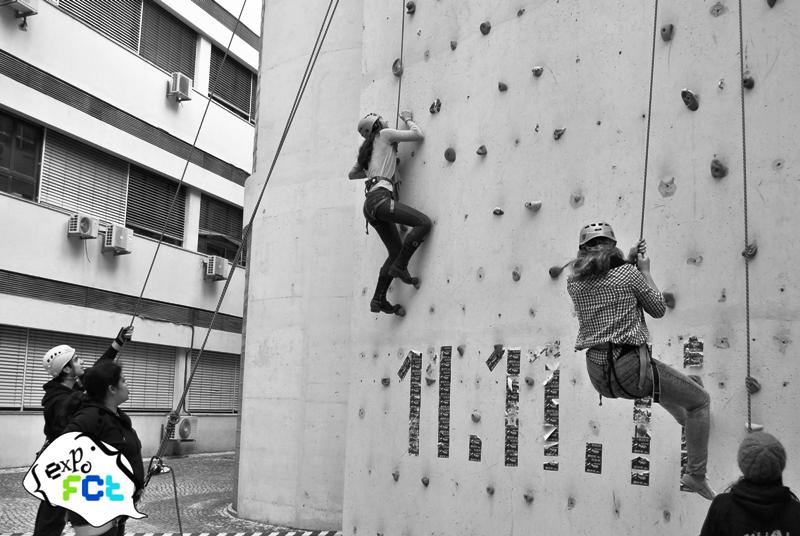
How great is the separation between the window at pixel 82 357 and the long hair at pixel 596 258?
9457 millimetres

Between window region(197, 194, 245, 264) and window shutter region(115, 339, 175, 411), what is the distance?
8.07ft

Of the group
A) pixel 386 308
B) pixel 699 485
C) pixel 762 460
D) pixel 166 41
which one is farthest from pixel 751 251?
pixel 166 41

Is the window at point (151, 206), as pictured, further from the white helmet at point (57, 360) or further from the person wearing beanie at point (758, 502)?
the person wearing beanie at point (758, 502)

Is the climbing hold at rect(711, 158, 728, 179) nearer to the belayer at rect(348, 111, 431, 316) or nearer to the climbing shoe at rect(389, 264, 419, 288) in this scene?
the belayer at rect(348, 111, 431, 316)

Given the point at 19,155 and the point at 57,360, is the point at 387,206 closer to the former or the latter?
the point at 57,360

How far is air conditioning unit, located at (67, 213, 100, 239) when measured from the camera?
13.9 m

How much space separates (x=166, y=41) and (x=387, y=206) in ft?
39.2

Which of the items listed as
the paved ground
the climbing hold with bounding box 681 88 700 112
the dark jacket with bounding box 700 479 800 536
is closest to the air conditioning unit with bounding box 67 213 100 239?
the paved ground

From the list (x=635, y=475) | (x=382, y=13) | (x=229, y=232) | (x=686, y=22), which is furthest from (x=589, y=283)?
(x=229, y=232)

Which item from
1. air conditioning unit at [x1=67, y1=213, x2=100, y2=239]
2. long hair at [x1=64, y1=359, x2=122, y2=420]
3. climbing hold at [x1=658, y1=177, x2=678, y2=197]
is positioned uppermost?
air conditioning unit at [x1=67, y1=213, x2=100, y2=239]

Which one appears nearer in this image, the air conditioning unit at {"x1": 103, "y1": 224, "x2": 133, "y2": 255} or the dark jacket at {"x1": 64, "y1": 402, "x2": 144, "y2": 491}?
the dark jacket at {"x1": 64, "y1": 402, "x2": 144, "y2": 491}

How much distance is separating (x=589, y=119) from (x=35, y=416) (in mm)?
10992

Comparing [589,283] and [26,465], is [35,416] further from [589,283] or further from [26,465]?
[589,283]

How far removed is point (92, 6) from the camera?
14836mm
